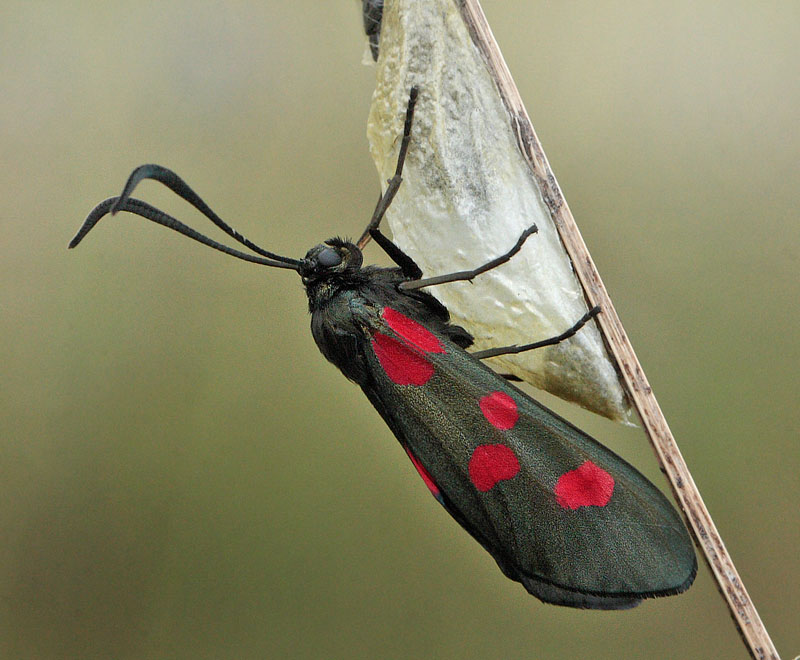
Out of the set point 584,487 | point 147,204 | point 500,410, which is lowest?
point 584,487

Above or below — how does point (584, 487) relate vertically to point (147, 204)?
below

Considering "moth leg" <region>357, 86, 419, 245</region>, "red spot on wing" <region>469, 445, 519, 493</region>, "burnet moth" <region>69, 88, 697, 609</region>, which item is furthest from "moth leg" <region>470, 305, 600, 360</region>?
"moth leg" <region>357, 86, 419, 245</region>

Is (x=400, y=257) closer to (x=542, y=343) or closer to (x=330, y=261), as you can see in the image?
(x=330, y=261)

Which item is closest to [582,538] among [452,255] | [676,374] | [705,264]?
[452,255]

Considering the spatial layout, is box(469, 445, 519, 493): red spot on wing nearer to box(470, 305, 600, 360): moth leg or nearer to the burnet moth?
the burnet moth

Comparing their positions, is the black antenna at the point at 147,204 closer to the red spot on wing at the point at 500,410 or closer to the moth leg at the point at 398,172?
the moth leg at the point at 398,172

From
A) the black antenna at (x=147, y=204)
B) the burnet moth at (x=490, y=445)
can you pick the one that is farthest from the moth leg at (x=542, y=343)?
the black antenna at (x=147, y=204)

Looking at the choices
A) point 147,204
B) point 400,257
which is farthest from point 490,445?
point 147,204

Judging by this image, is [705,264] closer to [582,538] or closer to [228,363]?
[582,538]
